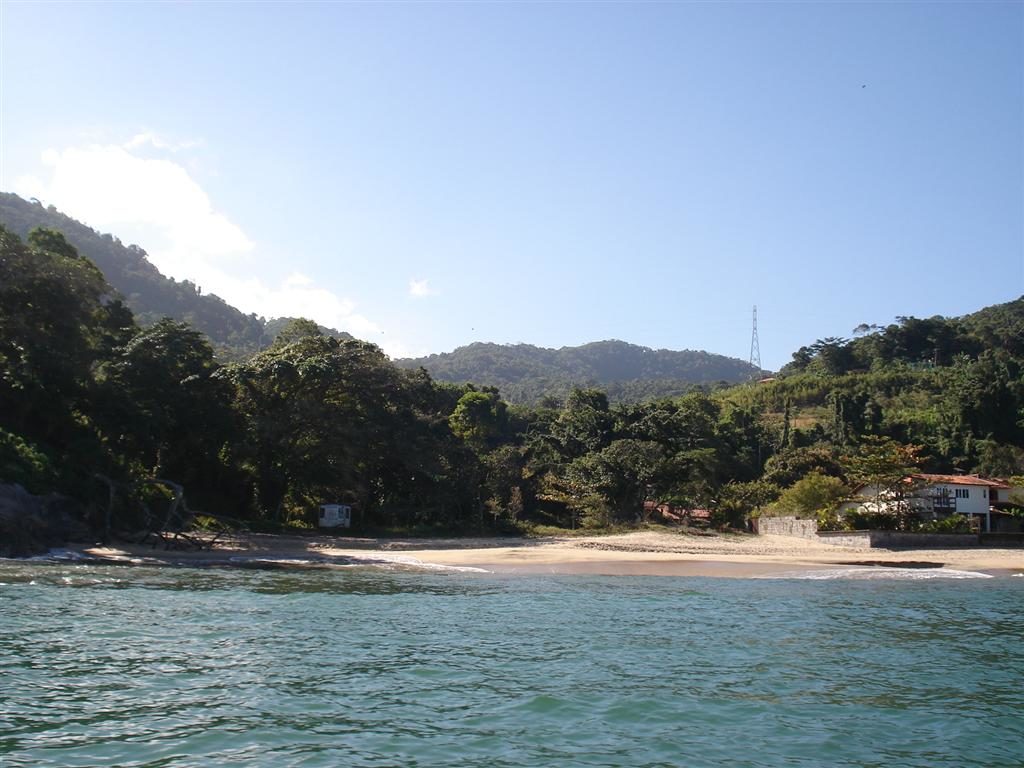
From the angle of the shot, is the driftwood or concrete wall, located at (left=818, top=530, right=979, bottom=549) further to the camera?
concrete wall, located at (left=818, top=530, right=979, bottom=549)

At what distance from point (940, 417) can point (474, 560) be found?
185ft

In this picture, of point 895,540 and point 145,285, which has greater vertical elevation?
point 145,285

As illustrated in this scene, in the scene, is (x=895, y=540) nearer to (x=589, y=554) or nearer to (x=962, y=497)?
(x=962, y=497)

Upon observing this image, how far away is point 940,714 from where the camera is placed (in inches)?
481

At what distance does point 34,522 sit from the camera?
3069cm

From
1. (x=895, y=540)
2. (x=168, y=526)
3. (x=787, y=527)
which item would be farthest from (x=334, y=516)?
(x=895, y=540)

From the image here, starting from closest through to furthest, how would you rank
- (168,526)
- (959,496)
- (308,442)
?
(168,526), (308,442), (959,496)

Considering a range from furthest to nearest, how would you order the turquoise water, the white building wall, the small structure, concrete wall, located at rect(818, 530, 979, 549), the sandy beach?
the white building wall, the small structure, concrete wall, located at rect(818, 530, 979, 549), the sandy beach, the turquoise water

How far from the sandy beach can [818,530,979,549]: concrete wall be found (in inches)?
24.6

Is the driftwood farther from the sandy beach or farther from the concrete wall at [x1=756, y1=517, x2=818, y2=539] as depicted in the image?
the concrete wall at [x1=756, y1=517, x2=818, y2=539]

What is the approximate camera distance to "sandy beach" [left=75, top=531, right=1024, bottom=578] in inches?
1289

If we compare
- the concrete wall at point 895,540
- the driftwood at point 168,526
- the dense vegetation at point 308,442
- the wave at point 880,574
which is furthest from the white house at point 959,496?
the driftwood at point 168,526

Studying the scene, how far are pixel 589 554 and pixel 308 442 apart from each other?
17260 millimetres

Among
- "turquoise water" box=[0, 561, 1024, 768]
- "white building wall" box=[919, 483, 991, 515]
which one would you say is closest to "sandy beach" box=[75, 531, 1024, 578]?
"turquoise water" box=[0, 561, 1024, 768]
